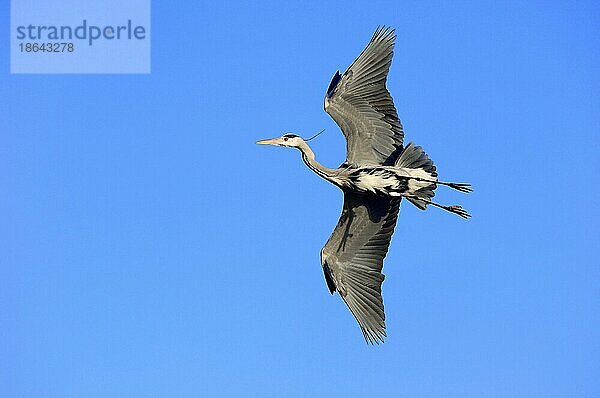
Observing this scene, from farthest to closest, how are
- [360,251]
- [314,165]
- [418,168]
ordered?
[360,251] < [314,165] < [418,168]

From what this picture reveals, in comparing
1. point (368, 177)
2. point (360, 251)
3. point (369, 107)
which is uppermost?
point (369, 107)

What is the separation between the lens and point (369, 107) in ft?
49.7

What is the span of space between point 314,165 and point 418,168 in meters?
1.48

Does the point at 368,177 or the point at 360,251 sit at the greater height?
the point at 368,177

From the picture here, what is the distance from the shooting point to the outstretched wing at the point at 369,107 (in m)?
15.0

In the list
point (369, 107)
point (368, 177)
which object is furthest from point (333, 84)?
point (368, 177)

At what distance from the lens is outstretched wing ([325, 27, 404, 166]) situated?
15039 mm

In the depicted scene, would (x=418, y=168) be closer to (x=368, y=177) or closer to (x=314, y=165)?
(x=368, y=177)

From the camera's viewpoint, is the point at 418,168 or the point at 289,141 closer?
the point at 418,168

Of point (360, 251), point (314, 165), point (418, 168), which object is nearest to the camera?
point (418, 168)

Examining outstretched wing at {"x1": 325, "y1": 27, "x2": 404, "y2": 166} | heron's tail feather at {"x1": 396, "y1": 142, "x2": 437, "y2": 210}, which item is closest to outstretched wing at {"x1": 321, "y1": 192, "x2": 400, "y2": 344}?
outstretched wing at {"x1": 325, "y1": 27, "x2": 404, "y2": 166}

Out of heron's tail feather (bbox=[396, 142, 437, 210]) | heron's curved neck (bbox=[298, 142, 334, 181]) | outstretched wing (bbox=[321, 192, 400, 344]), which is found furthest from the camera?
outstretched wing (bbox=[321, 192, 400, 344])

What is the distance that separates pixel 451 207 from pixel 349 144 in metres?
1.75

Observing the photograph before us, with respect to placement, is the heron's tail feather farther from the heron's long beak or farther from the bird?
the heron's long beak
